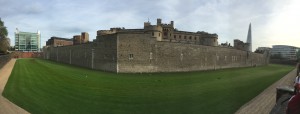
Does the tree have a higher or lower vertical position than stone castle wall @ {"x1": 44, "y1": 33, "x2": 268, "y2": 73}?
higher

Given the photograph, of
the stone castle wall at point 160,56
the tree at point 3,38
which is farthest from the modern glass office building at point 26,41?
the stone castle wall at point 160,56

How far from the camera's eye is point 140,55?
3888 cm

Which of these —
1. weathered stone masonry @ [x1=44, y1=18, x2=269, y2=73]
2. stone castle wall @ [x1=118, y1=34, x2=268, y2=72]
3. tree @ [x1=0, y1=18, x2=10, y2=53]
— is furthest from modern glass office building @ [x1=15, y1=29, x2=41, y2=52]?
stone castle wall @ [x1=118, y1=34, x2=268, y2=72]

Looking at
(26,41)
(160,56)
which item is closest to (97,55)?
(160,56)

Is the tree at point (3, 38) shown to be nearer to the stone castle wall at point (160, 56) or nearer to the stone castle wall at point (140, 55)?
the stone castle wall at point (140, 55)

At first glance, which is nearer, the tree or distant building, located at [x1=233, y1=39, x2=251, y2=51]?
the tree

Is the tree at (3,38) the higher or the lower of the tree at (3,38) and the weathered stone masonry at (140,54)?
the higher

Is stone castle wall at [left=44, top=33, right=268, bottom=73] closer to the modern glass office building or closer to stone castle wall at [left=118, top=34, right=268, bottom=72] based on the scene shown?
stone castle wall at [left=118, top=34, right=268, bottom=72]

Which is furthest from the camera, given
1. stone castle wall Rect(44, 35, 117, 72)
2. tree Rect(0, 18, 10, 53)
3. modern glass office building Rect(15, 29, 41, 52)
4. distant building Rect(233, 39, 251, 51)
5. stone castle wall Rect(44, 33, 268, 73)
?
modern glass office building Rect(15, 29, 41, 52)

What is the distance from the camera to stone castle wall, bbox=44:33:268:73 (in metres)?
38.0

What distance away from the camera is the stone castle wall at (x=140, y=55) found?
38.0 meters

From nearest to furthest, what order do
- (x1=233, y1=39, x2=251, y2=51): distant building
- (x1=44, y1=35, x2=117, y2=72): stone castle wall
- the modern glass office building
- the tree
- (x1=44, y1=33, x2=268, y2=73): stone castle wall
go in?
(x1=44, y1=33, x2=268, y2=73): stone castle wall, (x1=44, y1=35, x2=117, y2=72): stone castle wall, the tree, (x1=233, y1=39, x2=251, y2=51): distant building, the modern glass office building

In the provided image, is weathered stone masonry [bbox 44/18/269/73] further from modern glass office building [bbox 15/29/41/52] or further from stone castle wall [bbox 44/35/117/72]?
modern glass office building [bbox 15/29/41/52]

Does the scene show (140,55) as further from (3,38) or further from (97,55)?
(3,38)
